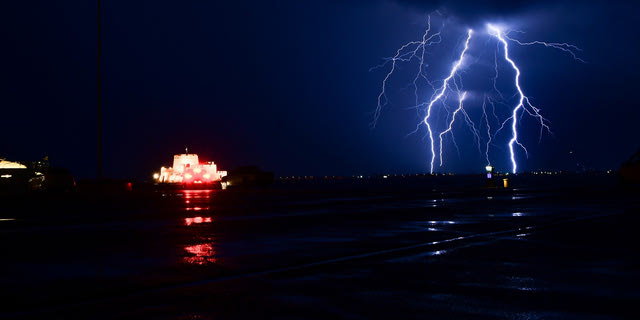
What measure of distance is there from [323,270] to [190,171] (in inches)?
2231

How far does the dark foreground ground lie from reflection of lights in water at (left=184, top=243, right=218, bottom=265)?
30 millimetres

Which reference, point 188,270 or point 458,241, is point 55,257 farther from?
point 458,241

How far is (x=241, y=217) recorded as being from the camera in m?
19.3

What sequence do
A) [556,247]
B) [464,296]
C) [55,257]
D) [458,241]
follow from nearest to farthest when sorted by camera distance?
[464,296]
[55,257]
[556,247]
[458,241]

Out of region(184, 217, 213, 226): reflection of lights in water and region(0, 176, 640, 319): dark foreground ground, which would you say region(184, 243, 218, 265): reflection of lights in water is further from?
region(184, 217, 213, 226): reflection of lights in water

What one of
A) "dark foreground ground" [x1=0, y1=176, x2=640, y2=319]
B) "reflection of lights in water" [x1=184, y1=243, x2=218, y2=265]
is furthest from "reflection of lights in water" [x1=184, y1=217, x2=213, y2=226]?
"reflection of lights in water" [x1=184, y1=243, x2=218, y2=265]

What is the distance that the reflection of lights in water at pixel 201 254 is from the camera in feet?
32.4

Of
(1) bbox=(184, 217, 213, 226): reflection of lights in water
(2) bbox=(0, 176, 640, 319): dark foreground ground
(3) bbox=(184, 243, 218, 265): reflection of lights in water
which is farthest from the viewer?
(1) bbox=(184, 217, 213, 226): reflection of lights in water

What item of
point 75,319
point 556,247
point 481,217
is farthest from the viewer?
point 481,217

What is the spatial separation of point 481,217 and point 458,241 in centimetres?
659

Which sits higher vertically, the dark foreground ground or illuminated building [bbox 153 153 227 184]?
illuminated building [bbox 153 153 227 184]

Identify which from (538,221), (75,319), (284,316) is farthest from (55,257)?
(538,221)

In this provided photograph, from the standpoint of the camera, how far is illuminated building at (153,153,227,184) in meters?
64.2

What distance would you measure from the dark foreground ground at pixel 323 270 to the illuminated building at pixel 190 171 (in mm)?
47701
